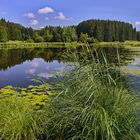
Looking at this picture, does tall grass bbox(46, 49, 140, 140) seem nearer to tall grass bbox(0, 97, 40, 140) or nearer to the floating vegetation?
tall grass bbox(0, 97, 40, 140)

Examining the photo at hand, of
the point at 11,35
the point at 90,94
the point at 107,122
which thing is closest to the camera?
the point at 107,122

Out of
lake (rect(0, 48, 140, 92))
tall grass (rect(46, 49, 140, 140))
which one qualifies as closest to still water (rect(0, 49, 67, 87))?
lake (rect(0, 48, 140, 92))

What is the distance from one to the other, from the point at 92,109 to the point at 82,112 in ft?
0.56

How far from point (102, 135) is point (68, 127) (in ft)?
2.11

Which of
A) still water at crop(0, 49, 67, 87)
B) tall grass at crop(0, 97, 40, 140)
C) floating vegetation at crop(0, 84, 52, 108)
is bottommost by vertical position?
still water at crop(0, 49, 67, 87)

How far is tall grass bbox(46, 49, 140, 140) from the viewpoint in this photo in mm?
3900

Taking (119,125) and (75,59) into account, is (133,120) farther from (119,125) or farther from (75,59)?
(75,59)

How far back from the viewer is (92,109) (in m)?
3.95

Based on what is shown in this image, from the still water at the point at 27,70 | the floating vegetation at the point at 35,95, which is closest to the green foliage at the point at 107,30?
the still water at the point at 27,70

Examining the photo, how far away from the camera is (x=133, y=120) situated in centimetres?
421

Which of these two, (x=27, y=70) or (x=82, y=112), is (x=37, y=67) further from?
(x=82, y=112)

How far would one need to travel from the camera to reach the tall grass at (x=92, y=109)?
3900 millimetres

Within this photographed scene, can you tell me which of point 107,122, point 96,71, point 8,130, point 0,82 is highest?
point 96,71

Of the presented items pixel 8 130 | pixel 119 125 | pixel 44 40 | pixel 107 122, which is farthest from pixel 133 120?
pixel 44 40
